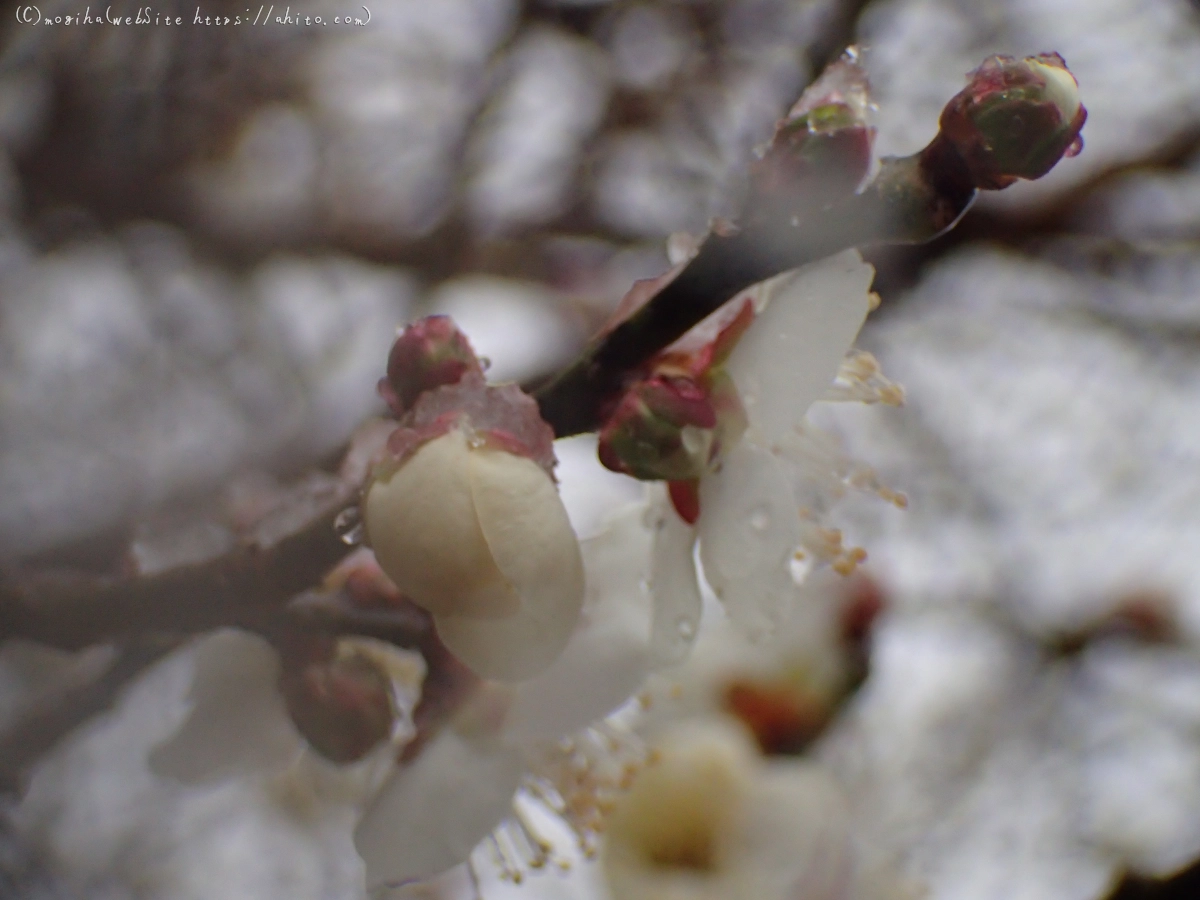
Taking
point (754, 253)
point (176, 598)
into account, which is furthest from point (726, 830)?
point (754, 253)

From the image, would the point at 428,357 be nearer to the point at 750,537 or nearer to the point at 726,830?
the point at 750,537

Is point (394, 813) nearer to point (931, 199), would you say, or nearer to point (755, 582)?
point (755, 582)

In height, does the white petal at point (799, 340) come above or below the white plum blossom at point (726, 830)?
above

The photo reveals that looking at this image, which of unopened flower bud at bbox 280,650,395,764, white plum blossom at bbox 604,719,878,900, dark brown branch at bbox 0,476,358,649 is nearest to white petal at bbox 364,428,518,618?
dark brown branch at bbox 0,476,358,649

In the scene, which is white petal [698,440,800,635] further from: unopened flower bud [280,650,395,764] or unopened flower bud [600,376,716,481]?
unopened flower bud [280,650,395,764]

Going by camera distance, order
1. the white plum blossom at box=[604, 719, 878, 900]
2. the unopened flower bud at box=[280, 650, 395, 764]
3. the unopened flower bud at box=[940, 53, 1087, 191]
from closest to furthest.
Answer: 1. the unopened flower bud at box=[940, 53, 1087, 191]
2. the unopened flower bud at box=[280, 650, 395, 764]
3. the white plum blossom at box=[604, 719, 878, 900]

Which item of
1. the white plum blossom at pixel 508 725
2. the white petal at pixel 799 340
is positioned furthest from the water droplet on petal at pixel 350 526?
the white petal at pixel 799 340

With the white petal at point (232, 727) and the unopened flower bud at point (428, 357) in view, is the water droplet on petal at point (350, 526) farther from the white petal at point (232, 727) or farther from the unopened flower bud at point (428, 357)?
the white petal at point (232, 727)
